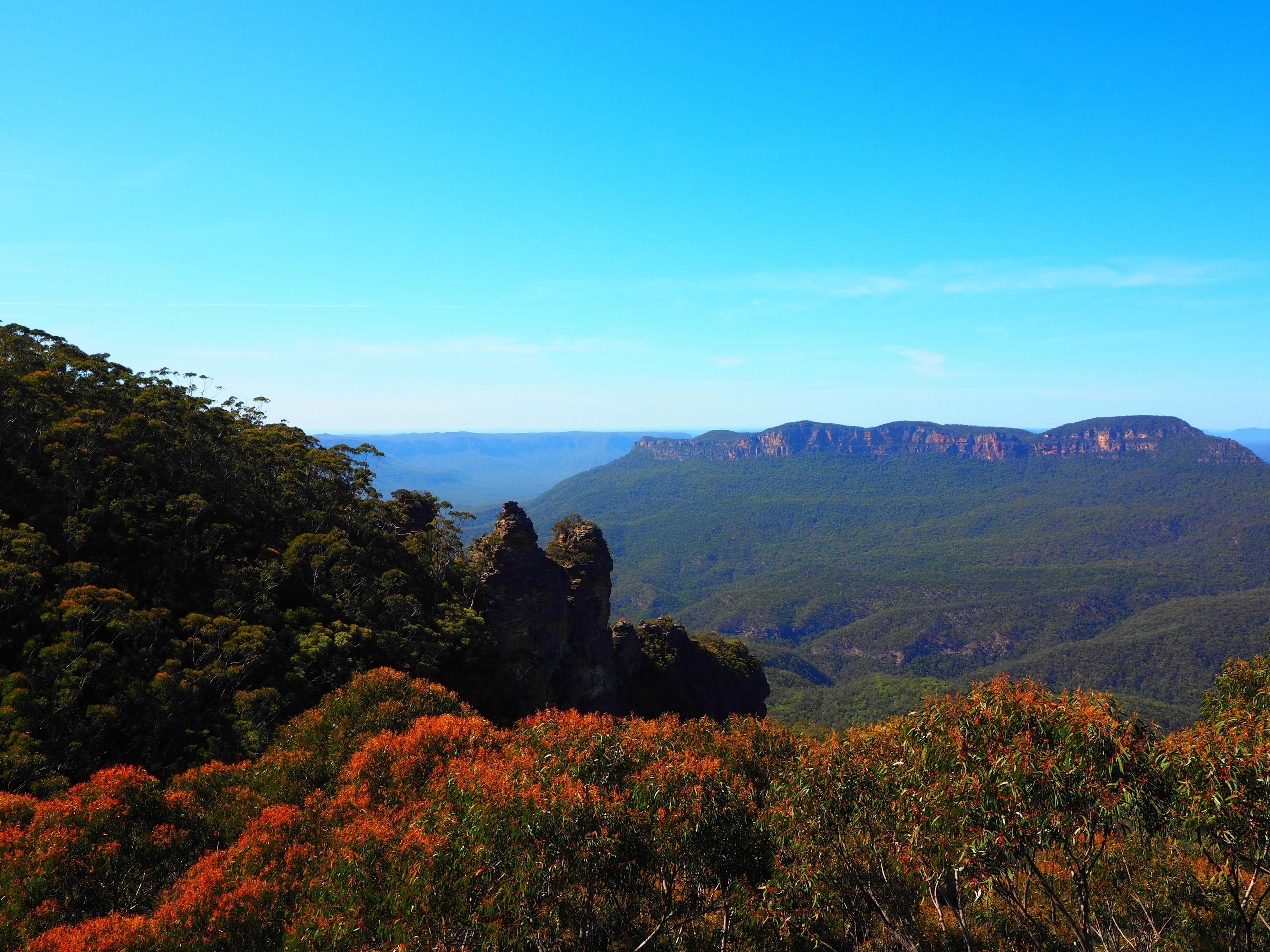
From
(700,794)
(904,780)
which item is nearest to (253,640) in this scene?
(700,794)

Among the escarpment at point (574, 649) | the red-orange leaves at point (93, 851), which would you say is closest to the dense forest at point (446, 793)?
the red-orange leaves at point (93, 851)

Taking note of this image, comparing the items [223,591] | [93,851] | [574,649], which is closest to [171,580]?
[223,591]

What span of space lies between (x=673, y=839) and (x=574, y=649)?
41.5m

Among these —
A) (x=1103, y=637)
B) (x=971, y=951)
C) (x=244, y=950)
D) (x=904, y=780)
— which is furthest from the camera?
(x=1103, y=637)

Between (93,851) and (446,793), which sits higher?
(446,793)

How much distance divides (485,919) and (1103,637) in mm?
188201

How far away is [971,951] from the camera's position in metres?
17.7

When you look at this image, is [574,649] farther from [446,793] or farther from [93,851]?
[93,851]

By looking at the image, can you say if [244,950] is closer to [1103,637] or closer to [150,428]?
[150,428]

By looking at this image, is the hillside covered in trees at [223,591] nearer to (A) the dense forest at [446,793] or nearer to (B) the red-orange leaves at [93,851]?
(A) the dense forest at [446,793]

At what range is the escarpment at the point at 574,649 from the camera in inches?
1848

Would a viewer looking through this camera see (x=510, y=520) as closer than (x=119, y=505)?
No

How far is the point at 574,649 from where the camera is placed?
177 feet

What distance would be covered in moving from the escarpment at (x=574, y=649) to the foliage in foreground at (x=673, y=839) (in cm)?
2312
